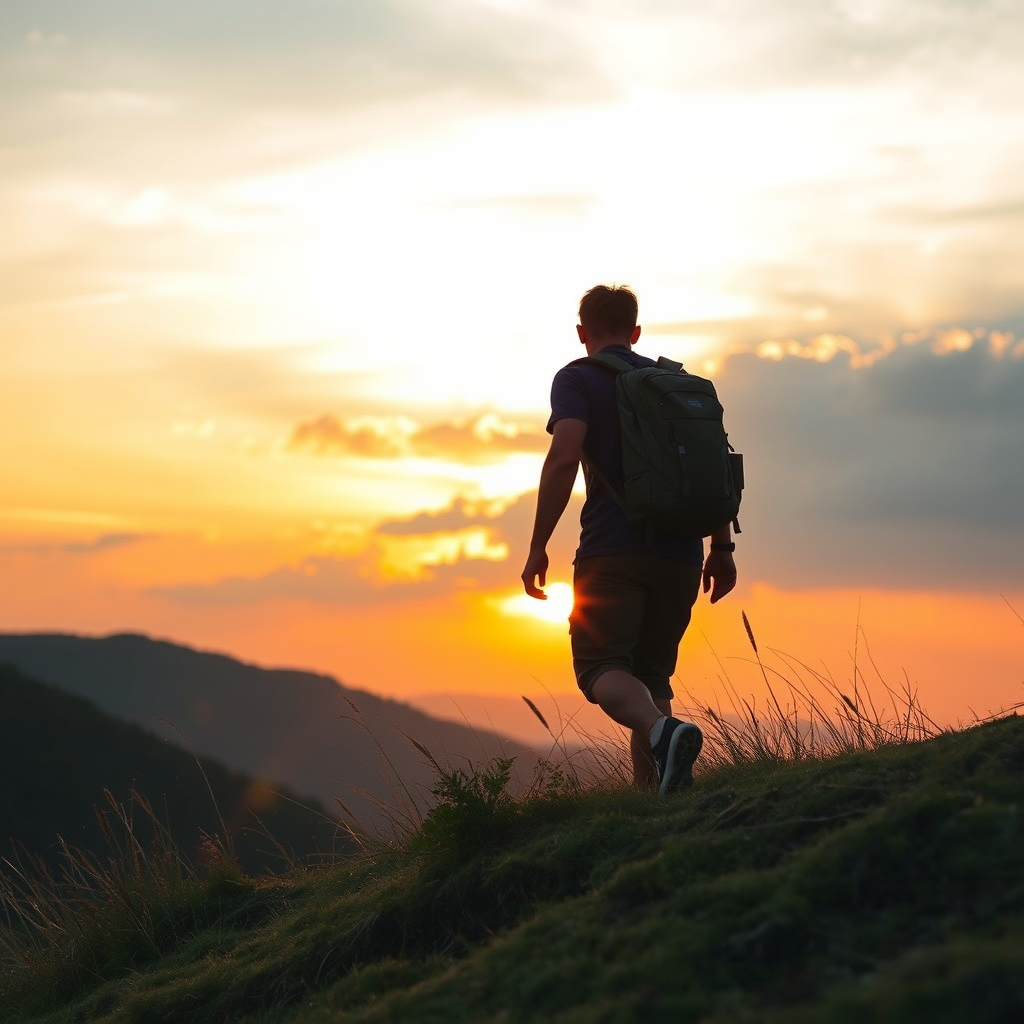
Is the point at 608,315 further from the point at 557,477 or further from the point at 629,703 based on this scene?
the point at 629,703

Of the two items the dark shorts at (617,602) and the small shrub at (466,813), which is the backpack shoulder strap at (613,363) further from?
the small shrub at (466,813)

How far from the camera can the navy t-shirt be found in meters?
5.60

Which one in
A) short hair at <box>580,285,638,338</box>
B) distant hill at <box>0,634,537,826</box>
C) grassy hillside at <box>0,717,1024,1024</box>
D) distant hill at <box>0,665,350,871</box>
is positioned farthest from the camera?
distant hill at <box>0,634,537,826</box>

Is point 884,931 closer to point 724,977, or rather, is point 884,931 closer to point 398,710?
point 724,977

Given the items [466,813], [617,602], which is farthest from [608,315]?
[466,813]

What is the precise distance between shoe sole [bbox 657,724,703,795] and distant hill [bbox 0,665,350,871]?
147ft

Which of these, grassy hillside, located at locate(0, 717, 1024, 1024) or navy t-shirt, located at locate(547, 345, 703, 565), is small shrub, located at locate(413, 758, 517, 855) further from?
navy t-shirt, located at locate(547, 345, 703, 565)

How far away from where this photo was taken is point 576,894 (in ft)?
15.2

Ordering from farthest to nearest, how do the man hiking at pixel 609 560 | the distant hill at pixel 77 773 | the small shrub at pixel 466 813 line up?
1. the distant hill at pixel 77 773
2. the man hiking at pixel 609 560
3. the small shrub at pixel 466 813

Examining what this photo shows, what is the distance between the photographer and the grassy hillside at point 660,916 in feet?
10.4

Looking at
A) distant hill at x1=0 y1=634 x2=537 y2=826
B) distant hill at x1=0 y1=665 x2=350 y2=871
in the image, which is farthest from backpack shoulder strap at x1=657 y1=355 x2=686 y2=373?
distant hill at x1=0 y1=634 x2=537 y2=826

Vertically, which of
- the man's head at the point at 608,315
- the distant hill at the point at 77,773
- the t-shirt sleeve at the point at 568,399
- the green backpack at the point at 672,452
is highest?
the man's head at the point at 608,315

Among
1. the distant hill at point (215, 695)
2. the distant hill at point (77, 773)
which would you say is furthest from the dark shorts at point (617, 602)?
the distant hill at point (215, 695)

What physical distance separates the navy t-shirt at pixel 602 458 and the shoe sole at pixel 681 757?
2.76ft
